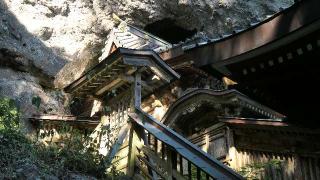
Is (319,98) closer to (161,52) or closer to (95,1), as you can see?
(161,52)

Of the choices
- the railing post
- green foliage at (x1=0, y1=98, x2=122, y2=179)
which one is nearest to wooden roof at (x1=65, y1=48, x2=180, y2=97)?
the railing post

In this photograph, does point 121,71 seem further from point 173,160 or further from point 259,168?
point 259,168

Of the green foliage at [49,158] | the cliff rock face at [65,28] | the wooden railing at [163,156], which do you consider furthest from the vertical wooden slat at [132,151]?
the cliff rock face at [65,28]

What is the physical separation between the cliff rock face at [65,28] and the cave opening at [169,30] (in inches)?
17.3

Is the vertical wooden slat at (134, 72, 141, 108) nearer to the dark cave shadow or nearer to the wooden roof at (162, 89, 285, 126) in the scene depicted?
the wooden roof at (162, 89, 285, 126)

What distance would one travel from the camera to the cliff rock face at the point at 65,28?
1577 centimetres

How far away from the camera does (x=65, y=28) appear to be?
18219mm

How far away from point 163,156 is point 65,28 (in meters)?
13.2

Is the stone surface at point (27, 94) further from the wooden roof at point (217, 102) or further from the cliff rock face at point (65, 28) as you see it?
the wooden roof at point (217, 102)

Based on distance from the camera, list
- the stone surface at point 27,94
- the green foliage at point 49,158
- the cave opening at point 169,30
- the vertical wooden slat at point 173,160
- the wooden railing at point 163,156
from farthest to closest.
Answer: the cave opening at point 169,30
the stone surface at point 27,94
the vertical wooden slat at point 173,160
the green foliage at point 49,158
the wooden railing at point 163,156

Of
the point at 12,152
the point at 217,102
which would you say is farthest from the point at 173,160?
the point at 217,102

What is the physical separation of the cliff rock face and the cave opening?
1.44ft

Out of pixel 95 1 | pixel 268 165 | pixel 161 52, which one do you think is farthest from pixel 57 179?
pixel 95 1

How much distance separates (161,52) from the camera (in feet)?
51.1
